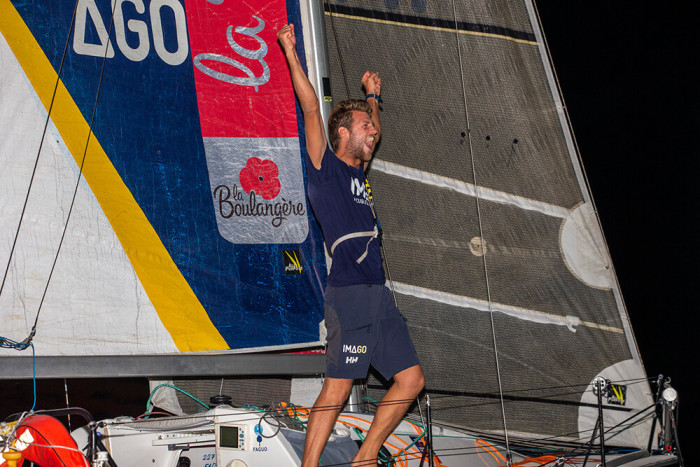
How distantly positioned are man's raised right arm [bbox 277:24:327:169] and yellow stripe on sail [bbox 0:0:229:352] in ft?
1.93

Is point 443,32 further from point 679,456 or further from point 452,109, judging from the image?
point 679,456

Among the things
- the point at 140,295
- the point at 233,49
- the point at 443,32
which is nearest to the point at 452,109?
the point at 443,32

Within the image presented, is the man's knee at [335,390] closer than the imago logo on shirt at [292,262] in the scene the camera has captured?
Yes

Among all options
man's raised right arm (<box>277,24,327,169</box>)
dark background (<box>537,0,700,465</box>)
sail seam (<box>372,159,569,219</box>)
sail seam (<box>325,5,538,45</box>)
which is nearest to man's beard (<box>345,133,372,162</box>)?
man's raised right arm (<box>277,24,327,169</box>)

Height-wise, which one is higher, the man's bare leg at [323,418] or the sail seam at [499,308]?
the sail seam at [499,308]

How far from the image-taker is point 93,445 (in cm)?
162

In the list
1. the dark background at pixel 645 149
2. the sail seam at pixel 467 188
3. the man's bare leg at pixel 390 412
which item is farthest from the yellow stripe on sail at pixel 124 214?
the dark background at pixel 645 149

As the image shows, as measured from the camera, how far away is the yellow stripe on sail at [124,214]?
214 centimetres

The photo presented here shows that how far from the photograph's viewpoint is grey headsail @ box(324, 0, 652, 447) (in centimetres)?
270

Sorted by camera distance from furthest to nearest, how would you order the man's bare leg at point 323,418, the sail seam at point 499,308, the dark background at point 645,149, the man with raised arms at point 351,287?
1. the dark background at point 645,149
2. the sail seam at point 499,308
3. the man with raised arms at point 351,287
4. the man's bare leg at point 323,418

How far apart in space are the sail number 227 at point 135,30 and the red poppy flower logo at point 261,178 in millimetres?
423

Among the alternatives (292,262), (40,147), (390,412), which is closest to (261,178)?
(292,262)

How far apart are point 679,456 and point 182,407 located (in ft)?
5.54

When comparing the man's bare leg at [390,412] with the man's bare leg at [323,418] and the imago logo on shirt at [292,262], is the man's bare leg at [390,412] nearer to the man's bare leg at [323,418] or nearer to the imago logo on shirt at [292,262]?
the man's bare leg at [323,418]
